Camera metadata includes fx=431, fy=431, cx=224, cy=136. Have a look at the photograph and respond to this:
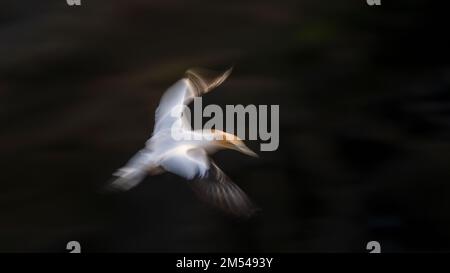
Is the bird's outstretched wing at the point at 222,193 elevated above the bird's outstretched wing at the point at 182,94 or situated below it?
below

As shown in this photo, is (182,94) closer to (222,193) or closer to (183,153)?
(183,153)

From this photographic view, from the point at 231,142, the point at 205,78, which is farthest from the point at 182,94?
the point at 231,142

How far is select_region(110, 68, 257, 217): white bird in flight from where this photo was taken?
105 cm

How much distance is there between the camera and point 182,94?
1068mm

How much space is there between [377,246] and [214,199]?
433 millimetres

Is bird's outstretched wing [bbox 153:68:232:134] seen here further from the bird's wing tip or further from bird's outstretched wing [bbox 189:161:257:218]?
bird's outstretched wing [bbox 189:161:257:218]

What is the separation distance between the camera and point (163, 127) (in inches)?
41.6

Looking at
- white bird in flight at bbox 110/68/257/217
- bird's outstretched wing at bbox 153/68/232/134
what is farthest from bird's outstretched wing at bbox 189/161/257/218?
bird's outstretched wing at bbox 153/68/232/134

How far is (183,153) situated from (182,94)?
146 mm

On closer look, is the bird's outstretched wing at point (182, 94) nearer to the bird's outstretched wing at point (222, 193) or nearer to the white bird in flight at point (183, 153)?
the white bird in flight at point (183, 153)

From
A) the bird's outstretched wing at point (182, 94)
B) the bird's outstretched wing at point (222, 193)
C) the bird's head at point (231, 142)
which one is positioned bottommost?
the bird's outstretched wing at point (222, 193)

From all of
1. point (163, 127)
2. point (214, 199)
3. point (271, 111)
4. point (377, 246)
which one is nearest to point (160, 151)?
point (163, 127)

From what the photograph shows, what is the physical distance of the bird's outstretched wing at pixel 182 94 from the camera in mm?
1059

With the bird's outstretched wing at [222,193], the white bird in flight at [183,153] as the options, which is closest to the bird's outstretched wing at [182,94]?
the white bird in flight at [183,153]
